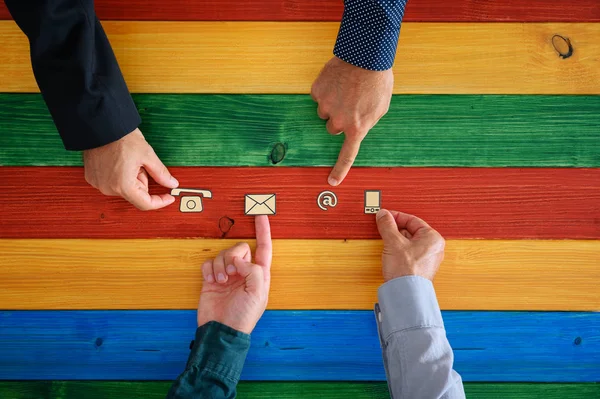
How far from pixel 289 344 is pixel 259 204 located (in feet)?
1.25

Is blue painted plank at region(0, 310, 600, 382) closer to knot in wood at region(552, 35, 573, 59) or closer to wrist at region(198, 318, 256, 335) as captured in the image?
wrist at region(198, 318, 256, 335)

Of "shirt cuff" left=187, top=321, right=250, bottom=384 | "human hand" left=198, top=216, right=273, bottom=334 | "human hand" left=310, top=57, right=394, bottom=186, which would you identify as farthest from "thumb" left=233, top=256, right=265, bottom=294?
"human hand" left=310, top=57, right=394, bottom=186

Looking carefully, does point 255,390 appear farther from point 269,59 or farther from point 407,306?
point 269,59

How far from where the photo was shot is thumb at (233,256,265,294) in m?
1.04

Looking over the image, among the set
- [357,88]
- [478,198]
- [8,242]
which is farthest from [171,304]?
[478,198]

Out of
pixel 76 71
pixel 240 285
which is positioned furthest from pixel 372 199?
pixel 76 71

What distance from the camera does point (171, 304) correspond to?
109cm

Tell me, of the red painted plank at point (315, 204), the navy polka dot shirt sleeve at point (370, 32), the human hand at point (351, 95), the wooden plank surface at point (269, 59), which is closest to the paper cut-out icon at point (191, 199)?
the red painted plank at point (315, 204)

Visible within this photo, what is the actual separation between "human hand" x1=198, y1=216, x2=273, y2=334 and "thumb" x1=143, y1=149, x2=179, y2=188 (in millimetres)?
223

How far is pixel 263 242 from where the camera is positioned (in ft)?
3.50

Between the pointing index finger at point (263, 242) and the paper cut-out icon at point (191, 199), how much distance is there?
15 cm

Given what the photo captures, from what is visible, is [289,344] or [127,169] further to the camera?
[289,344]

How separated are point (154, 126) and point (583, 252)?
117 cm

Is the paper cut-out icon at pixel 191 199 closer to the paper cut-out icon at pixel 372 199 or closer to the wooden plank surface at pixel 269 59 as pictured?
the wooden plank surface at pixel 269 59
